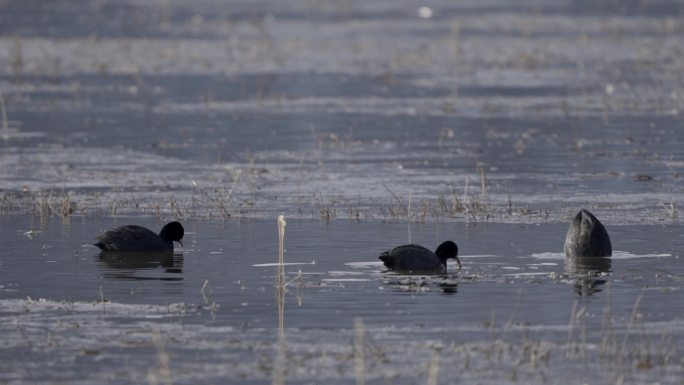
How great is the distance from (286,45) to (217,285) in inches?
1476

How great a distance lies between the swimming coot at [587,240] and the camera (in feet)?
51.5

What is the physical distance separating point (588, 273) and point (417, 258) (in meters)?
1.58

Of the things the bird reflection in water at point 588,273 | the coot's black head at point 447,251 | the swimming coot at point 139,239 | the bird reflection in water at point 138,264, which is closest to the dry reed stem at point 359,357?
the bird reflection in water at point 588,273

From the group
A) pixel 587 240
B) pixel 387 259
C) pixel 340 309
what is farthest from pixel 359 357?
pixel 587 240

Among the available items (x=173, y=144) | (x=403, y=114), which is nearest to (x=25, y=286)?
(x=173, y=144)

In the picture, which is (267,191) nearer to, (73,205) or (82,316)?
(73,205)

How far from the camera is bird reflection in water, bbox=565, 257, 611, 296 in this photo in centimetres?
1409

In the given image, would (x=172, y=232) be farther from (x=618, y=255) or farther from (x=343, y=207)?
(x=618, y=255)

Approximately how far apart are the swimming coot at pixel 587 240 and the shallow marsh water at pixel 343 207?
11.9 inches

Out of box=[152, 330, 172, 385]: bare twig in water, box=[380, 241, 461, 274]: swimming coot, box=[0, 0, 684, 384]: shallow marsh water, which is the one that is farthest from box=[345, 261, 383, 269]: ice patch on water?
box=[152, 330, 172, 385]: bare twig in water

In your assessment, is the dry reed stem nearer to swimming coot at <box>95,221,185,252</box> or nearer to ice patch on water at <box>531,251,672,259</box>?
ice patch on water at <box>531,251,672,259</box>

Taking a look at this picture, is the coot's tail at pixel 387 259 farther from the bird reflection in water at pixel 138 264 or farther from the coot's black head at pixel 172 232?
the coot's black head at pixel 172 232

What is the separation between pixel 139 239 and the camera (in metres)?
16.7

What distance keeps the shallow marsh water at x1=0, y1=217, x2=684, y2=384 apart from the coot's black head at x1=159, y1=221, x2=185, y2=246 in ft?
0.58
